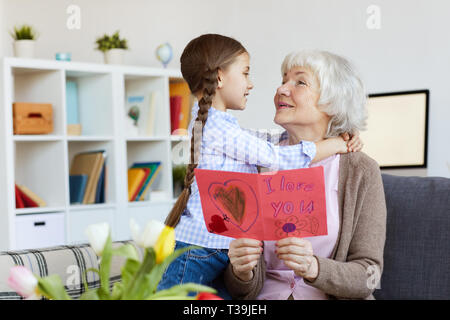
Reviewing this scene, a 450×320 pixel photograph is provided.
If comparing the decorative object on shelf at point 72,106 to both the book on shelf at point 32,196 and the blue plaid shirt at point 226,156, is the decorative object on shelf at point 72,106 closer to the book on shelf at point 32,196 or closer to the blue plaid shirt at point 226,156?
the book on shelf at point 32,196

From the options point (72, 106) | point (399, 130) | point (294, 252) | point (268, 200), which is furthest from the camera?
point (72, 106)

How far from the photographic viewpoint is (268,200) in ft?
3.76

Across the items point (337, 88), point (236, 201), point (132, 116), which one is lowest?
point (236, 201)

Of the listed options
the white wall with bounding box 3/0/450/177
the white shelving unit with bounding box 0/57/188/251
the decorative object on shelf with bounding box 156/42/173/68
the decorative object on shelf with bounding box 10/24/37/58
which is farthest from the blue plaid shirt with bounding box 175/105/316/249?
the decorative object on shelf with bounding box 156/42/173/68

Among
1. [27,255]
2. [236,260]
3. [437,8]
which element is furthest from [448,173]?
[27,255]

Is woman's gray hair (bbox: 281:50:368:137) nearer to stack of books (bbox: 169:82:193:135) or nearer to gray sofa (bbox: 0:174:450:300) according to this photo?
gray sofa (bbox: 0:174:450:300)

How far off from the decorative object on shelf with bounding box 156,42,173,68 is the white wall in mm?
294

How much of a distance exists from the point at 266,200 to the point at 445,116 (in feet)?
6.91

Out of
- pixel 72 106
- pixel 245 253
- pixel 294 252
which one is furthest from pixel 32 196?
pixel 294 252

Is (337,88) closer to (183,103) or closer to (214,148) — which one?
(214,148)

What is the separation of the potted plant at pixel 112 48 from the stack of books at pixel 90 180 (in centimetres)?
58

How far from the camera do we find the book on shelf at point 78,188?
3670 mm

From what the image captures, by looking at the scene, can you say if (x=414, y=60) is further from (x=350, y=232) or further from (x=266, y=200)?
(x=266, y=200)

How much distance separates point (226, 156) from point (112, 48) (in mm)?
2419
